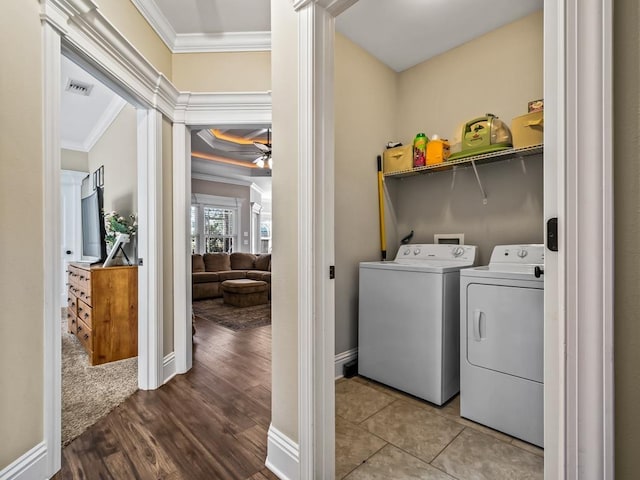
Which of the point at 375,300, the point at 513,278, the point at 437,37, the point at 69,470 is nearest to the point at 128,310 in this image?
the point at 69,470

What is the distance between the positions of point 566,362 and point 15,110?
6.69 feet

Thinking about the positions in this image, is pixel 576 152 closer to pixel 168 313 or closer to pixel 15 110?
pixel 15 110

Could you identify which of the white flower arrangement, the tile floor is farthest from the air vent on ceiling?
the tile floor

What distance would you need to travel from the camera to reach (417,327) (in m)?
2.12

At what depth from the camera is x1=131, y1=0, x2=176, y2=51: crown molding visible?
2092 mm

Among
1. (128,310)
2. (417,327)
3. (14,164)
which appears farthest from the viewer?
(128,310)

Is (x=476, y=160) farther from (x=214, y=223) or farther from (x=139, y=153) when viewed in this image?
(x=214, y=223)

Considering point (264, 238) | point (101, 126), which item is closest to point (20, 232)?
point (101, 126)

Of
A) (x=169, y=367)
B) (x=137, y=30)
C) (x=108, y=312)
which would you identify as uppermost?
(x=137, y=30)

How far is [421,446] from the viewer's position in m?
1.64

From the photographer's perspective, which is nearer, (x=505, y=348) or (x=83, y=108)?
(x=505, y=348)

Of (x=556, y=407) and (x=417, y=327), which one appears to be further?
(x=417, y=327)

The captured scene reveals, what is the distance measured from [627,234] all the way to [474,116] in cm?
229

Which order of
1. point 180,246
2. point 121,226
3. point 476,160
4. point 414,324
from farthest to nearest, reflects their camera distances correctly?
point 121,226 → point 180,246 → point 476,160 → point 414,324
